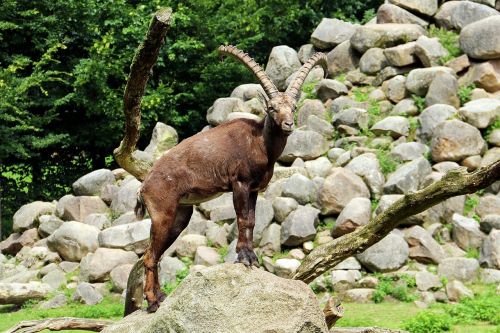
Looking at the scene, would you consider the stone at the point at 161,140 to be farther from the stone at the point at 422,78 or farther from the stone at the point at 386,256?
the stone at the point at 386,256

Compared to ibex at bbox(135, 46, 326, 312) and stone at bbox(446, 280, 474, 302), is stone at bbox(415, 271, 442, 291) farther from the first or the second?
ibex at bbox(135, 46, 326, 312)

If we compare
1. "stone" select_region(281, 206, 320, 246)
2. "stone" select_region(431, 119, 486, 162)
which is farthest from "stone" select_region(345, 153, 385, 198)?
"stone" select_region(281, 206, 320, 246)

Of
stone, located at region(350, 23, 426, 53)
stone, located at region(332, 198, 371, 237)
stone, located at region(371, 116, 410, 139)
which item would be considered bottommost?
stone, located at region(332, 198, 371, 237)

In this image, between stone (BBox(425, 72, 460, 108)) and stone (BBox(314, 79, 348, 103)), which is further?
stone (BBox(314, 79, 348, 103))

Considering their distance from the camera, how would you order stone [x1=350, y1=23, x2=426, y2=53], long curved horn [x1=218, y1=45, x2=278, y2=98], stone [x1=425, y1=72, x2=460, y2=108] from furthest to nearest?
stone [x1=350, y1=23, x2=426, y2=53] → stone [x1=425, y1=72, x2=460, y2=108] → long curved horn [x1=218, y1=45, x2=278, y2=98]

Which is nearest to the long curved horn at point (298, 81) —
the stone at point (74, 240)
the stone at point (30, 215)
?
the stone at point (74, 240)

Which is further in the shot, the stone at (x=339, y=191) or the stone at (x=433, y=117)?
the stone at (x=433, y=117)

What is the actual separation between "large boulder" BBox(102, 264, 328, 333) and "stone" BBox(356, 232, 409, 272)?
7843mm

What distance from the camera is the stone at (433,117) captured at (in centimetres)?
1711

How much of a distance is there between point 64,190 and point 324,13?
10.6m

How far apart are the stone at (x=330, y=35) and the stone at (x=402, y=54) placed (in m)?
2.40

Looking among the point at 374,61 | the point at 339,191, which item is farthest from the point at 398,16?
the point at 339,191

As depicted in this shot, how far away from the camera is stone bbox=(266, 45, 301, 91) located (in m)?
21.1

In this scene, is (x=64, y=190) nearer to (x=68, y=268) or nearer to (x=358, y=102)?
(x=68, y=268)
